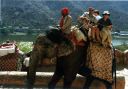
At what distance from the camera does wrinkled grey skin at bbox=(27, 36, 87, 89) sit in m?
5.96

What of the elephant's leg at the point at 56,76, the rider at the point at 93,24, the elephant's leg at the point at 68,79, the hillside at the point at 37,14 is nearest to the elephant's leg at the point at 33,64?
the elephant's leg at the point at 56,76

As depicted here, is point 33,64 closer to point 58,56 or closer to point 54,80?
point 58,56

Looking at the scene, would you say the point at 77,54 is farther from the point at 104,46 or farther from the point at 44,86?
the point at 44,86

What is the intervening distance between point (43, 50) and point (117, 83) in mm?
1669

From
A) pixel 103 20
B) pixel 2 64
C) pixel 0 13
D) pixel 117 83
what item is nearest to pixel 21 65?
pixel 2 64

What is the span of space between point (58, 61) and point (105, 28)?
0.86 m

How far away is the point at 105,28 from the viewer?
6254 mm

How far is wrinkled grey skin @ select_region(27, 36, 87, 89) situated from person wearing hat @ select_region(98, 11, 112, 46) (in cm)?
35

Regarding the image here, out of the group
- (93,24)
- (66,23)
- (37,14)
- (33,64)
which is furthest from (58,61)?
(37,14)

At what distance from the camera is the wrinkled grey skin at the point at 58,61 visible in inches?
235

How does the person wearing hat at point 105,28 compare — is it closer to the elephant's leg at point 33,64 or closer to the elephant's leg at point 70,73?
the elephant's leg at point 70,73

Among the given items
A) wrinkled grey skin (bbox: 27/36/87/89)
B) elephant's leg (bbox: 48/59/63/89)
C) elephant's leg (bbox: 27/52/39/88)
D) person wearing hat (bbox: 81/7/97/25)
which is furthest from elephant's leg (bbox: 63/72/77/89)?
person wearing hat (bbox: 81/7/97/25)

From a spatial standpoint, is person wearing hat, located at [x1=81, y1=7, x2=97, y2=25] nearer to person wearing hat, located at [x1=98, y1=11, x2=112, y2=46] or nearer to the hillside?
person wearing hat, located at [x1=98, y1=11, x2=112, y2=46]

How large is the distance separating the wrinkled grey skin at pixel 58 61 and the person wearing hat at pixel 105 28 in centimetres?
35
